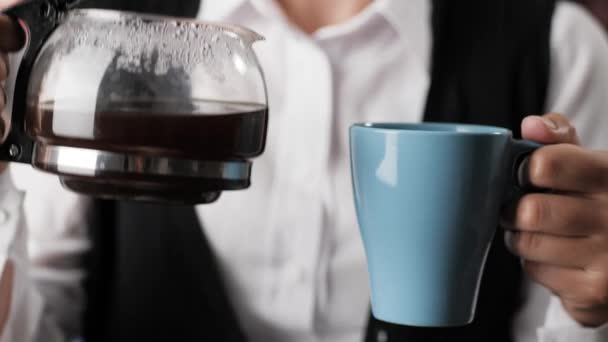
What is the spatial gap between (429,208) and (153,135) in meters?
0.19

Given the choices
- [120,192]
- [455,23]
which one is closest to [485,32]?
[455,23]

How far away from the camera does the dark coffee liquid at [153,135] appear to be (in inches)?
21.1

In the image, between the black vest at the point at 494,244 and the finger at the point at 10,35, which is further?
the black vest at the point at 494,244

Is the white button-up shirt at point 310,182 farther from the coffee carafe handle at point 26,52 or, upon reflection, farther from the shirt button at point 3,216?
the coffee carafe handle at point 26,52

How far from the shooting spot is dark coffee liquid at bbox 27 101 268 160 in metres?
0.54

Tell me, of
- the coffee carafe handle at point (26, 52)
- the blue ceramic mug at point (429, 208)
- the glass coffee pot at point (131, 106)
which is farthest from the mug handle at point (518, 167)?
the coffee carafe handle at point (26, 52)

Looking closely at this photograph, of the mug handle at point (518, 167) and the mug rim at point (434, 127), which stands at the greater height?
the mug rim at point (434, 127)

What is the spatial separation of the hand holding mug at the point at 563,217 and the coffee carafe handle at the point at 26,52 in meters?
0.34

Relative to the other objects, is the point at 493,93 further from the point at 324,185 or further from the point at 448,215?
the point at 448,215

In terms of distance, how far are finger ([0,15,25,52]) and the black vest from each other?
14.0 inches

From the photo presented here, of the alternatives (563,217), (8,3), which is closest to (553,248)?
(563,217)

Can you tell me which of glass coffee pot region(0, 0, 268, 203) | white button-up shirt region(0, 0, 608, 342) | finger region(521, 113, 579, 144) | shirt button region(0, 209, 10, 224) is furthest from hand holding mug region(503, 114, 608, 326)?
shirt button region(0, 209, 10, 224)

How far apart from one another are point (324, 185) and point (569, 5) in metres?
0.39

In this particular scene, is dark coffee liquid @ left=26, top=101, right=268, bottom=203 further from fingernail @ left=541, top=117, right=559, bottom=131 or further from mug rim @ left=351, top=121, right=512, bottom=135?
fingernail @ left=541, top=117, right=559, bottom=131
